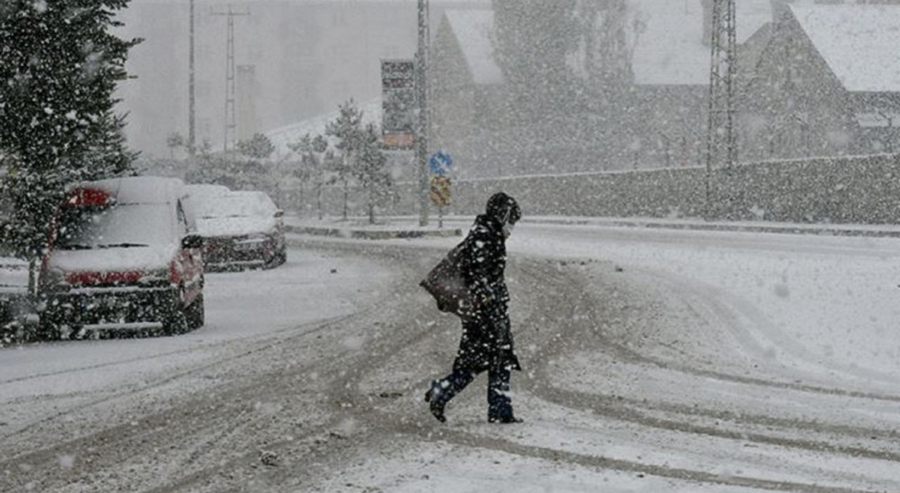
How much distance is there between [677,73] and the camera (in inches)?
3051

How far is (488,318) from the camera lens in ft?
29.7

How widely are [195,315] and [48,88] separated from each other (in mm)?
3393

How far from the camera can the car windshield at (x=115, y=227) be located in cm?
1569

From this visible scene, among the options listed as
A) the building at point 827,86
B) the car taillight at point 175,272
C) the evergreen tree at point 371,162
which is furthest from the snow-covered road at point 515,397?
the building at point 827,86

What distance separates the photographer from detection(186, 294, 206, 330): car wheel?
1592 centimetres

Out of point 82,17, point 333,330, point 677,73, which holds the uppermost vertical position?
point 677,73

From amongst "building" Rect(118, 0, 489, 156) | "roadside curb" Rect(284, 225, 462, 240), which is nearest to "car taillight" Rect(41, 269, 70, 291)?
"roadside curb" Rect(284, 225, 462, 240)

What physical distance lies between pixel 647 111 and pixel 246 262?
51692mm

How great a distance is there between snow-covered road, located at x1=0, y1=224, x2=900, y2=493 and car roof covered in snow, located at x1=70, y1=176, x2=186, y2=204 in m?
1.84

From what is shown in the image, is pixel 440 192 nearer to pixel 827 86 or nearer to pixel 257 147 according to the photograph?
pixel 827 86

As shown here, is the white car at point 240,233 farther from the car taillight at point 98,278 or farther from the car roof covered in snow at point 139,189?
the car taillight at point 98,278

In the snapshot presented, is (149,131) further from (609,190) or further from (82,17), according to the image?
(82,17)

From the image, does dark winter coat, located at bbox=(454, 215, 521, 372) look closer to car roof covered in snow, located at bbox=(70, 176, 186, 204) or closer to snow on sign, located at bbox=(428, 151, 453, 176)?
car roof covered in snow, located at bbox=(70, 176, 186, 204)

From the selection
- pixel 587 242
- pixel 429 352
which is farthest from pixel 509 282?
pixel 587 242
